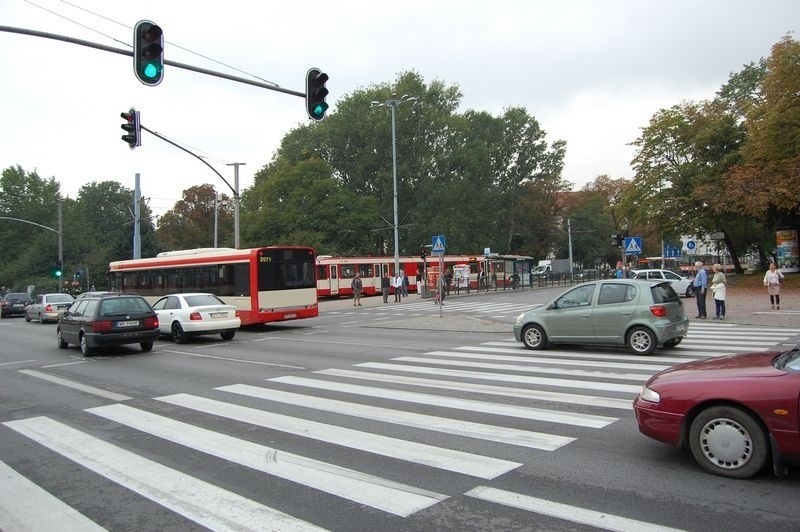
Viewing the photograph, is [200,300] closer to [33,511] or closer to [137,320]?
[137,320]

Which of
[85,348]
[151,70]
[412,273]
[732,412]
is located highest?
[151,70]

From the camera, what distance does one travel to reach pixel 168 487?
200 inches

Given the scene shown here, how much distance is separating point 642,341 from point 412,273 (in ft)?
120

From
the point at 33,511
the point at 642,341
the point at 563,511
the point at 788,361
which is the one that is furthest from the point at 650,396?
the point at 642,341

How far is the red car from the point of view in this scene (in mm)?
4578

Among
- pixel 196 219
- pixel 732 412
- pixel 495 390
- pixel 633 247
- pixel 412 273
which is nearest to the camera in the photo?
pixel 732 412

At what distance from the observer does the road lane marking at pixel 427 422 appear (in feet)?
19.9

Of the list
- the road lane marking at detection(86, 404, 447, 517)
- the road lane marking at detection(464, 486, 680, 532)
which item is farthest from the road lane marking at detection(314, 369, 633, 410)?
the road lane marking at detection(86, 404, 447, 517)

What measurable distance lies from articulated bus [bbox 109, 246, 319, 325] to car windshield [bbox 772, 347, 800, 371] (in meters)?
16.7

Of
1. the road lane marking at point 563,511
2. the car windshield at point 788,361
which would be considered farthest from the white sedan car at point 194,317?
the car windshield at point 788,361

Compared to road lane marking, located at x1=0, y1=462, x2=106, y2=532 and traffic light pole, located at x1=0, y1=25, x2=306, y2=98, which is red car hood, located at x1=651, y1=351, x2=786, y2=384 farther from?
A: traffic light pole, located at x1=0, y1=25, x2=306, y2=98

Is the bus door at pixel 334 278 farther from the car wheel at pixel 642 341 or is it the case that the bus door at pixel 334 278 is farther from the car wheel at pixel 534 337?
the car wheel at pixel 642 341

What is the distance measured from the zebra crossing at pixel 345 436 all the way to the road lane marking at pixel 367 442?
2cm

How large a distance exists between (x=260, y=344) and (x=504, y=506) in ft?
43.3
